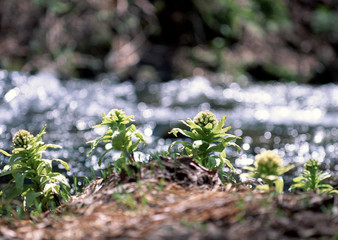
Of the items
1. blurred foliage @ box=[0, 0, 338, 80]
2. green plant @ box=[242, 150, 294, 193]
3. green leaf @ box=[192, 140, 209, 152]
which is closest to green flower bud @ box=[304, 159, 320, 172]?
green plant @ box=[242, 150, 294, 193]

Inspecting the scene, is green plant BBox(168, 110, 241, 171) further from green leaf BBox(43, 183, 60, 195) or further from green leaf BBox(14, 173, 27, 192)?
green leaf BBox(14, 173, 27, 192)

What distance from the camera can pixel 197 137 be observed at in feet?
9.10

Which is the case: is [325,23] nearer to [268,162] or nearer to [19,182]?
[268,162]

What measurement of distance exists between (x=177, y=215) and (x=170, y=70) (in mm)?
8427

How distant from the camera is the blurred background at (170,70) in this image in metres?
6.41

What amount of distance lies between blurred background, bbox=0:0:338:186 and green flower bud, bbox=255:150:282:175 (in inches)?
108

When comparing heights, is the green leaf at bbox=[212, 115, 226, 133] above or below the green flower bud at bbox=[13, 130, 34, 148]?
below

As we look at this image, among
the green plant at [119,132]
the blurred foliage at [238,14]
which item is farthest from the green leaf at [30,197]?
the blurred foliage at [238,14]

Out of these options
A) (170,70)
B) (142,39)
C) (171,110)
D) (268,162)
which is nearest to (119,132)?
(268,162)

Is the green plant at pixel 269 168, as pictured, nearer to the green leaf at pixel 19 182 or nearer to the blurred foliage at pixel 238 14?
the green leaf at pixel 19 182

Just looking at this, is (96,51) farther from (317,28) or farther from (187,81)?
(317,28)

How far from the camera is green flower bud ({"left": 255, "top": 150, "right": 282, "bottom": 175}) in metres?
2.28

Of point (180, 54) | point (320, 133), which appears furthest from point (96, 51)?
point (320, 133)

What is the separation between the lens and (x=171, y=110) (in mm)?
7574
